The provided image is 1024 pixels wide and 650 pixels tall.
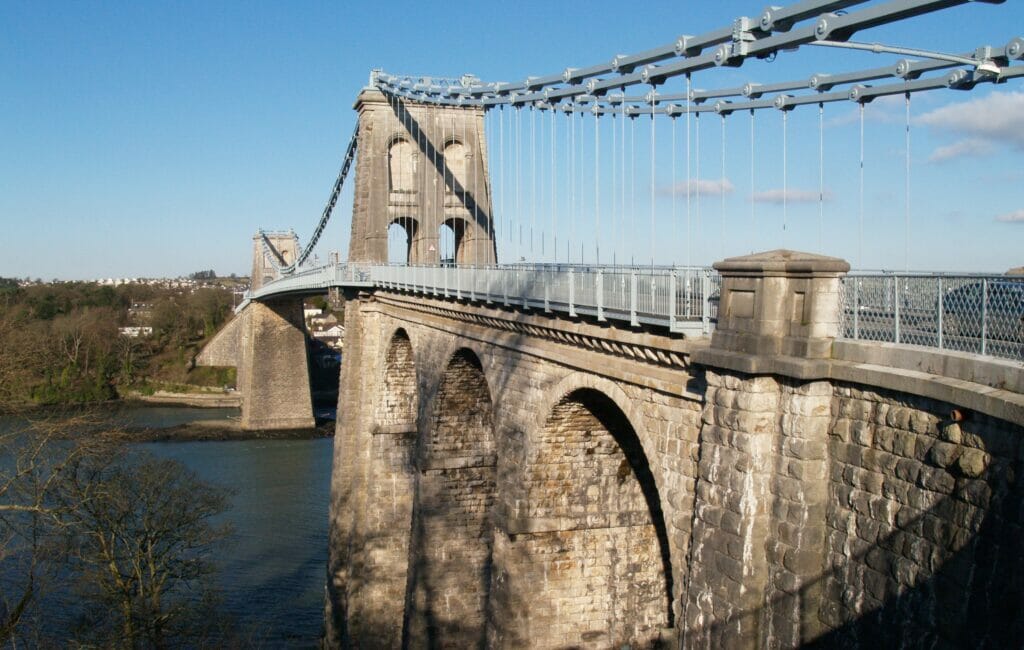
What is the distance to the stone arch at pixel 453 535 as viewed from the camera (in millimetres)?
15539

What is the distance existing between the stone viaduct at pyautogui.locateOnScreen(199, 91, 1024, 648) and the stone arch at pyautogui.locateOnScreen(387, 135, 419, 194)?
6325mm

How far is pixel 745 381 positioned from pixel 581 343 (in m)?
3.19

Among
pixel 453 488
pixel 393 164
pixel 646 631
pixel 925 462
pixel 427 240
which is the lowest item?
pixel 646 631

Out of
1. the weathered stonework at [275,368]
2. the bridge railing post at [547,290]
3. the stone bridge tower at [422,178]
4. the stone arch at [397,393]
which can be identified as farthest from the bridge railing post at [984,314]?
the weathered stonework at [275,368]

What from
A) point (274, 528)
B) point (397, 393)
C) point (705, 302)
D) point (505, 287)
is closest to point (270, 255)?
point (274, 528)

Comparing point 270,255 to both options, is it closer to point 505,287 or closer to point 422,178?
point 422,178

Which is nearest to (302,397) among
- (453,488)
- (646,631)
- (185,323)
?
(185,323)

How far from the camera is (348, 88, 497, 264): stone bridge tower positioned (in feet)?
72.1

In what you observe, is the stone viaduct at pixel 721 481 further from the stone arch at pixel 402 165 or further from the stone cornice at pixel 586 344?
the stone arch at pixel 402 165

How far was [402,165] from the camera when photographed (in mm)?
22625

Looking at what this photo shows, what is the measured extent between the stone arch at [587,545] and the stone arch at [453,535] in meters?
4.18

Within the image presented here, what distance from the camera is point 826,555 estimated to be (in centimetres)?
595

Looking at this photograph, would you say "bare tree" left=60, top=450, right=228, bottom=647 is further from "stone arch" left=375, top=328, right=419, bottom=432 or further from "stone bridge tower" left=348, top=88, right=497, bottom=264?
"stone bridge tower" left=348, top=88, right=497, bottom=264

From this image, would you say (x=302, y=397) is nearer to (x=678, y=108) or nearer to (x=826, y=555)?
(x=678, y=108)
